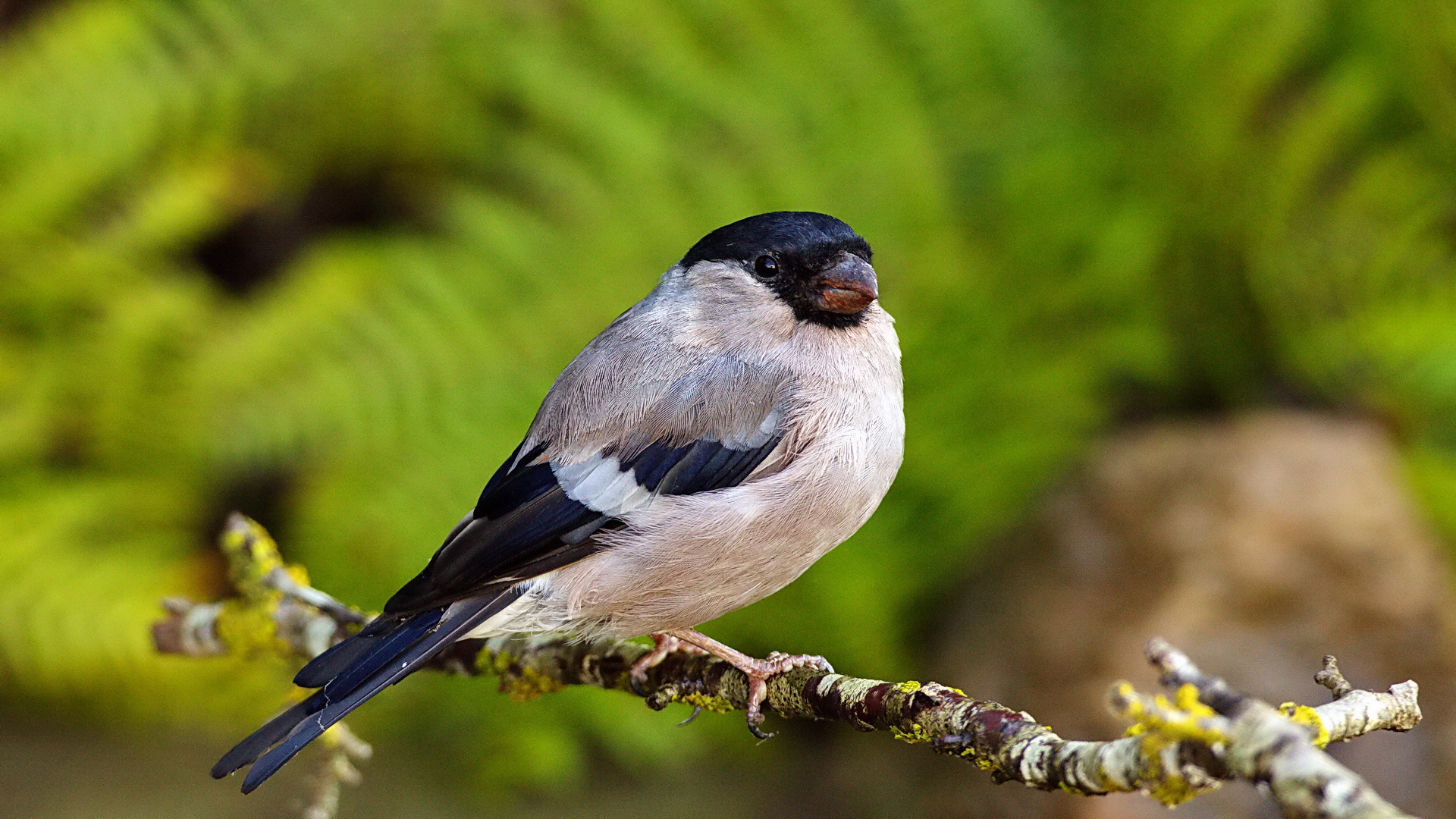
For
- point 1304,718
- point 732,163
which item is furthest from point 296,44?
point 1304,718

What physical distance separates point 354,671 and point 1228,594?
2.25m

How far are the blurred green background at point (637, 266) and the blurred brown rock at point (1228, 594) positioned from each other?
15cm

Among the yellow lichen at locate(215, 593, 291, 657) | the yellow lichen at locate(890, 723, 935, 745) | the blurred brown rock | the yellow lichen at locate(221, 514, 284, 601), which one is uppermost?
the blurred brown rock

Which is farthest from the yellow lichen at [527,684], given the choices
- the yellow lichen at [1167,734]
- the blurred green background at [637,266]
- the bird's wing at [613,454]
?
the blurred green background at [637,266]

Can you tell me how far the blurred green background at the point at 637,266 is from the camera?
10.3ft

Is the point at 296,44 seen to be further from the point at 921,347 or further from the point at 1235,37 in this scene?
the point at 1235,37

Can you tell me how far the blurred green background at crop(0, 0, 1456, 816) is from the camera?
3125 mm

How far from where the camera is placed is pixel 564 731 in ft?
11.2

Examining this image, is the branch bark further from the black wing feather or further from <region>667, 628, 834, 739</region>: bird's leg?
the black wing feather

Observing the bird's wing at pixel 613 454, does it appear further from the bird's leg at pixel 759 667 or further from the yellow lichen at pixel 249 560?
the yellow lichen at pixel 249 560

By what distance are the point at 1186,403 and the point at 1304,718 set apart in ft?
8.54

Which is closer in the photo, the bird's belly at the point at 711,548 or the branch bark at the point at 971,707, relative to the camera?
the branch bark at the point at 971,707

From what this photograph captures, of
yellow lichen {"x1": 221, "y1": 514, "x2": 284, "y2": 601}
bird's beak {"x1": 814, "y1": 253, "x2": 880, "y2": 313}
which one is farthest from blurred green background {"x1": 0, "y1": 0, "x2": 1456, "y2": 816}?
bird's beak {"x1": 814, "y1": 253, "x2": 880, "y2": 313}

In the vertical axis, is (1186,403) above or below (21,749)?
above
